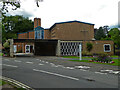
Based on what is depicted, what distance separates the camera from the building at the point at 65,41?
28.0 metres

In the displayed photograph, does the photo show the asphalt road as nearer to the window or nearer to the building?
the building

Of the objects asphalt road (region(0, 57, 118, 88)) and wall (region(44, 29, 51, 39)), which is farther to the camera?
wall (region(44, 29, 51, 39))

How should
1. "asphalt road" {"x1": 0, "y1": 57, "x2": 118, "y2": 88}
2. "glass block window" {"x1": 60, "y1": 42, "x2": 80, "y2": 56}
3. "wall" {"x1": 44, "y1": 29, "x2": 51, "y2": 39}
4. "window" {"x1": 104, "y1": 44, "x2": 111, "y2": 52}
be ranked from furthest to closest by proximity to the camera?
"wall" {"x1": 44, "y1": 29, "x2": 51, "y2": 39} → "window" {"x1": 104, "y1": 44, "x2": 111, "y2": 52} → "glass block window" {"x1": 60, "y1": 42, "x2": 80, "y2": 56} → "asphalt road" {"x1": 0, "y1": 57, "x2": 118, "y2": 88}

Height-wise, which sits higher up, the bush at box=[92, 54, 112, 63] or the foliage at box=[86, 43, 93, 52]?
the foliage at box=[86, 43, 93, 52]

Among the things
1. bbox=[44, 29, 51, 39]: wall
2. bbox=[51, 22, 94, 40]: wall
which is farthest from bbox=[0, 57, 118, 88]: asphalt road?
bbox=[44, 29, 51, 39]: wall

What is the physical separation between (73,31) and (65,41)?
6.19 metres

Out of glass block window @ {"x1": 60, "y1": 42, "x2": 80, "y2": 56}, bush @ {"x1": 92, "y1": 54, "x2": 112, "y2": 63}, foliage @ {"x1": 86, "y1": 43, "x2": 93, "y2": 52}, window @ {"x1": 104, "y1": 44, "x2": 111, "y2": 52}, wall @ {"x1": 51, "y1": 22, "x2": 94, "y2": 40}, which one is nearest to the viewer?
bush @ {"x1": 92, "y1": 54, "x2": 112, "y2": 63}

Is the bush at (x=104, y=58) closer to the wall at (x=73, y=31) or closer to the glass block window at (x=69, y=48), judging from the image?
the glass block window at (x=69, y=48)

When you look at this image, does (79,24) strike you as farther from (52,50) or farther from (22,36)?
(22,36)

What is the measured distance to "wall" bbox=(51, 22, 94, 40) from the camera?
1308 inches

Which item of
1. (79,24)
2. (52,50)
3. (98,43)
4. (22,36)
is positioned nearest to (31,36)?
(22,36)

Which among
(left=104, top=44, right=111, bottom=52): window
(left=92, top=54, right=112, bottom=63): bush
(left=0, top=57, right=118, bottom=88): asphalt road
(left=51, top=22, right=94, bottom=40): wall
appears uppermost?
(left=51, top=22, right=94, bottom=40): wall

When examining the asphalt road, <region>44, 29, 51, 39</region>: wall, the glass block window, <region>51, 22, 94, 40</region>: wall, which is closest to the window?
the glass block window

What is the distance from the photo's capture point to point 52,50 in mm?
34094
